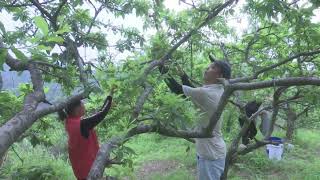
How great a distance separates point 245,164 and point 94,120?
5.06m

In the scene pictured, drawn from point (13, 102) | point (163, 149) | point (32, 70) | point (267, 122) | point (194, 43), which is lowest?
point (163, 149)

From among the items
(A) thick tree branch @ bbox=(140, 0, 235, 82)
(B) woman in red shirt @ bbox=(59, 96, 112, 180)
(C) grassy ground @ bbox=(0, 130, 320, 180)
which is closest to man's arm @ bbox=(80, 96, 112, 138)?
(B) woman in red shirt @ bbox=(59, 96, 112, 180)

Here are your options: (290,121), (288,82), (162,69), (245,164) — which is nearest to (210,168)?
(162,69)

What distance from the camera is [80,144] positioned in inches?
145

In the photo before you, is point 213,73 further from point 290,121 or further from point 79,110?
point 290,121

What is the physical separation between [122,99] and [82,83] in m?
0.32

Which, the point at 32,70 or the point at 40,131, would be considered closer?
the point at 32,70

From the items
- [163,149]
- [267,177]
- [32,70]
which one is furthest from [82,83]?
[163,149]

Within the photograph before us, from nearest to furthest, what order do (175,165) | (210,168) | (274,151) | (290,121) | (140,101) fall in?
1. (140,101)
2. (210,168)
3. (274,151)
4. (175,165)
5. (290,121)

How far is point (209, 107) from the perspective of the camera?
352 centimetres

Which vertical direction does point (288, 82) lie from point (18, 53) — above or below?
below

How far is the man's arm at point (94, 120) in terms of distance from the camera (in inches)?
120

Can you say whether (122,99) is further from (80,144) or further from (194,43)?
(194,43)

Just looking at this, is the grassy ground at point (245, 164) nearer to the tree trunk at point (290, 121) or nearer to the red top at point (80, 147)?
the tree trunk at point (290, 121)
